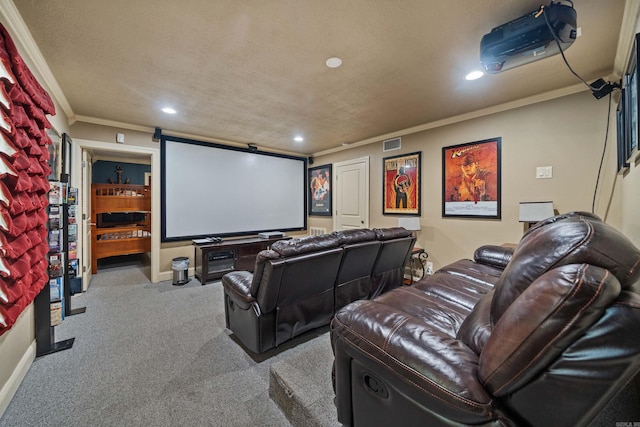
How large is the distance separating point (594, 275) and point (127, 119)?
478cm

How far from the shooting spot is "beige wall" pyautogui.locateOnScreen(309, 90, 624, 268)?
8.64ft

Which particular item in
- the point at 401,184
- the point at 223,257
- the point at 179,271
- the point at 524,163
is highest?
the point at 524,163

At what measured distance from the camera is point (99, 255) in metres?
4.93

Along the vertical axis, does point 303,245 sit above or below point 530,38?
below

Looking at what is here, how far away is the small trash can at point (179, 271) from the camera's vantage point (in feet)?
13.0

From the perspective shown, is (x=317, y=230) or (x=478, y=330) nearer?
(x=478, y=330)

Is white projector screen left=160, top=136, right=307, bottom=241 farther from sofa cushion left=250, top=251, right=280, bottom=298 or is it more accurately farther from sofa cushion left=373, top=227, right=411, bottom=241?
sofa cushion left=373, top=227, right=411, bottom=241

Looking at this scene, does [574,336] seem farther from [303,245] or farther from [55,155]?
[55,155]

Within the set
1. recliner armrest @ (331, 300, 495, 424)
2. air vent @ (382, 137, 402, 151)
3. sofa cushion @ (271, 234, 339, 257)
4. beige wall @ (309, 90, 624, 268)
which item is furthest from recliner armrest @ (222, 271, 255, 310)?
air vent @ (382, 137, 402, 151)

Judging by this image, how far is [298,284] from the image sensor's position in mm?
2014

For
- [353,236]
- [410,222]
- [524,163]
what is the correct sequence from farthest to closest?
1. [410,222]
2. [524,163]
3. [353,236]

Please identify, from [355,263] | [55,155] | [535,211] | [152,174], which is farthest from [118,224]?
[535,211]

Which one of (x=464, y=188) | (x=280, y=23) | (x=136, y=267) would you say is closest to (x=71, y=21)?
(x=280, y=23)

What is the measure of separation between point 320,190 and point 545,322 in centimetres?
528
